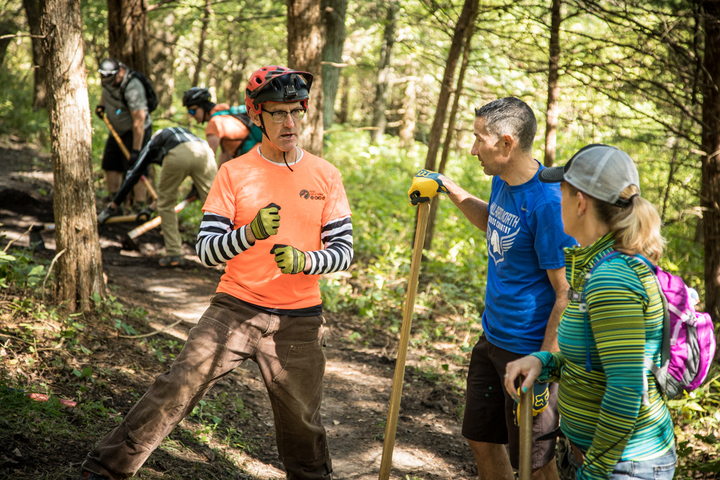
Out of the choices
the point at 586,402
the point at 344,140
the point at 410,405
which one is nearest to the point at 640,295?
the point at 586,402

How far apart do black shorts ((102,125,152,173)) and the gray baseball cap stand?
745cm

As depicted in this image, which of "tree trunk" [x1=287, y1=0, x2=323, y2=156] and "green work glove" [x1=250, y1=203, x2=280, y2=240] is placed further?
"tree trunk" [x1=287, y1=0, x2=323, y2=156]

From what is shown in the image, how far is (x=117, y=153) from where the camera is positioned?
831 cm

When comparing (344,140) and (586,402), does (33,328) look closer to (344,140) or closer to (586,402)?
(586,402)

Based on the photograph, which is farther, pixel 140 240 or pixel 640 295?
pixel 140 240

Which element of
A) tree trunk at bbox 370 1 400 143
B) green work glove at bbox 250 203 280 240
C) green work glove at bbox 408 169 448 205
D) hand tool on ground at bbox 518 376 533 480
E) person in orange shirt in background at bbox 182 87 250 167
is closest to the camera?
hand tool on ground at bbox 518 376 533 480

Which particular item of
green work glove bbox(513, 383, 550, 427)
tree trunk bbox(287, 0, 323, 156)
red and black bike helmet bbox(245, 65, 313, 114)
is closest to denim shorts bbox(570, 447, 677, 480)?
green work glove bbox(513, 383, 550, 427)

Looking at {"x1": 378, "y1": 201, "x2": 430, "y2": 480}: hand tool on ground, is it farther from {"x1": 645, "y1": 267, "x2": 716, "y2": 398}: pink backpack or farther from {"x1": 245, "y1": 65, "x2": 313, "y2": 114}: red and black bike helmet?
{"x1": 645, "y1": 267, "x2": 716, "y2": 398}: pink backpack

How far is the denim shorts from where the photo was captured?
179 centimetres

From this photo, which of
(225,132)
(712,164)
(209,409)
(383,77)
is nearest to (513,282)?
(209,409)

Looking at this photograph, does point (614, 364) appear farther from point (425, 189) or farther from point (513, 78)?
point (513, 78)

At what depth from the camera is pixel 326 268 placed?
8.35 ft

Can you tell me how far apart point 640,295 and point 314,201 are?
1.50m

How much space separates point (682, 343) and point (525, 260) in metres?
0.96
